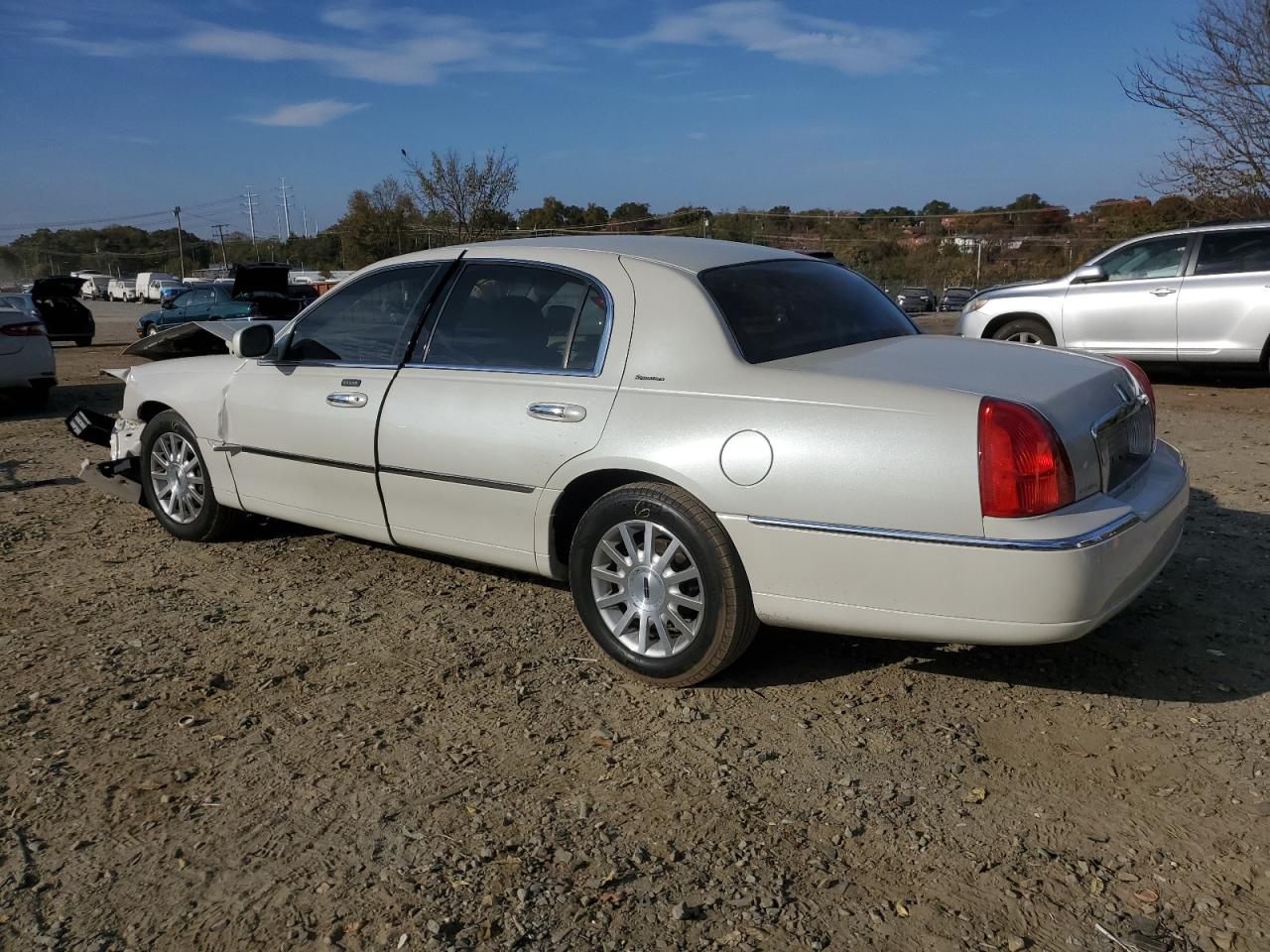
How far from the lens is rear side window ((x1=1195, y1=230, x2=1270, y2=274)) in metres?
9.87

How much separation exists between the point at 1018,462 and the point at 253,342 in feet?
11.9

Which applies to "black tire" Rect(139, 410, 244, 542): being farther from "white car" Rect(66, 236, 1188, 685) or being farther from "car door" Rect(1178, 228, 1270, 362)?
"car door" Rect(1178, 228, 1270, 362)

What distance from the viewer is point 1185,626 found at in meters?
4.08

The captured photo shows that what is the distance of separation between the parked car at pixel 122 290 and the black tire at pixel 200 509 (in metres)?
57.8

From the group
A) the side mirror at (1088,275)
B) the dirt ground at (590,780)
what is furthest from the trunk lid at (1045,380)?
the side mirror at (1088,275)

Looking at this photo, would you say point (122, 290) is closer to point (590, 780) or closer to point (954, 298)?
point (954, 298)

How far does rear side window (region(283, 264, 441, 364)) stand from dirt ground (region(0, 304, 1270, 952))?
3.64ft

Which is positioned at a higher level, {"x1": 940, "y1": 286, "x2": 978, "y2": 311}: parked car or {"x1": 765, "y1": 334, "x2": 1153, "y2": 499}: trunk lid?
{"x1": 765, "y1": 334, "x2": 1153, "y2": 499}: trunk lid

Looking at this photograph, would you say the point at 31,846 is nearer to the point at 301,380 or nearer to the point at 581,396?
the point at 581,396

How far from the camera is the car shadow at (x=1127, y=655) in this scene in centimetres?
364

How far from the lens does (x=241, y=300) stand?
23.8 meters

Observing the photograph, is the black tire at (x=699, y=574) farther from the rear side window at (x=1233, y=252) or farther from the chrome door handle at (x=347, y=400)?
the rear side window at (x=1233, y=252)

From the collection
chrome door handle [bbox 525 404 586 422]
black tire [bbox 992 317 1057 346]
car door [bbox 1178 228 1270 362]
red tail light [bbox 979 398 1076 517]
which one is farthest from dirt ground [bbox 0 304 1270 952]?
black tire [bbox 992 317 1057 346]

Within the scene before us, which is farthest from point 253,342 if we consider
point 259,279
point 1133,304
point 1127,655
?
point 259,279
